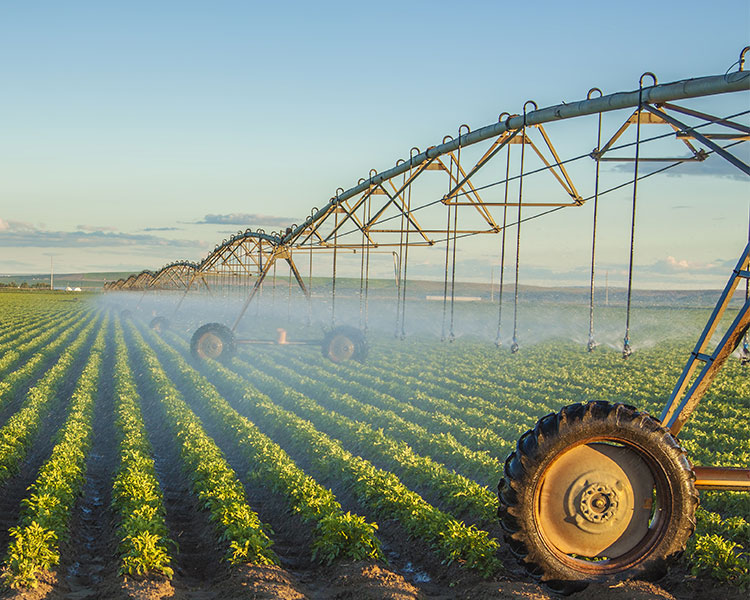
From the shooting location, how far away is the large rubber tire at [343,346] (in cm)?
2558

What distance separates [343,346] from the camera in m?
25.8

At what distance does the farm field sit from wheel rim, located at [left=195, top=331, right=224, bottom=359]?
6.44 feet

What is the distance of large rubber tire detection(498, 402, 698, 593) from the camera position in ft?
19.4

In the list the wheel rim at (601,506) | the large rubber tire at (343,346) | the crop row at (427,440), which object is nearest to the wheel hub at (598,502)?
the wheel rim at (601,506)

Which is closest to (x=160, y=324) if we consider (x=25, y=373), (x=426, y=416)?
(x=25, y=373)

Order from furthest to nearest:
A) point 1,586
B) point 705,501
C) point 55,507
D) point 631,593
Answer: point 705,501 → point 55,507 → point 1,586 → point 631,593

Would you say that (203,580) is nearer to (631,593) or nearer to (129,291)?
(631,593)

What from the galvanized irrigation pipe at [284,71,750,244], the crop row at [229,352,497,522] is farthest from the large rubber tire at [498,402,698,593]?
the galvanized irrigation pipe at [284,71,750,244]

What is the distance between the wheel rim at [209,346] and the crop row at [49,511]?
1112cm

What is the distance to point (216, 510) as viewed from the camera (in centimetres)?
902

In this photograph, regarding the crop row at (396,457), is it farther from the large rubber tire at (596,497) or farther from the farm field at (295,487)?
the large rubber tire at (596,497)

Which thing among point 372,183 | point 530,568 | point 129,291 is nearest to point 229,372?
point 372,183

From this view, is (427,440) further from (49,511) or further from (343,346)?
(343,346)

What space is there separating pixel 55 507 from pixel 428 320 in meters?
61.4
